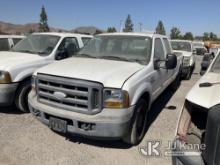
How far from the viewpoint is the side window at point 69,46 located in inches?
271

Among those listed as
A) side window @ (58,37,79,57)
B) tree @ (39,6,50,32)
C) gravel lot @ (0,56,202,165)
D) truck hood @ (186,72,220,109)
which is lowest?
gravel lot @ (0,56,202,165)

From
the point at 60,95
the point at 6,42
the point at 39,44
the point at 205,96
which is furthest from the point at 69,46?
the point at 205,96

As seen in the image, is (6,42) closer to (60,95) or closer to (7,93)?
(7,93)

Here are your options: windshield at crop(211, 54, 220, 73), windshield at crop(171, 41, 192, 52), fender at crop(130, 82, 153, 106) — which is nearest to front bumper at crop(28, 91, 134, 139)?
fender at crop(130, 82, 153, 106)

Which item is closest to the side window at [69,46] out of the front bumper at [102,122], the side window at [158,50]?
the side window at [158,50]

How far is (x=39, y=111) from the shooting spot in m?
4.11

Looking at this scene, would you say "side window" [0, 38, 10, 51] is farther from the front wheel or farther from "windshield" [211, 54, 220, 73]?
"windshield" [211, 54, 220, 73]

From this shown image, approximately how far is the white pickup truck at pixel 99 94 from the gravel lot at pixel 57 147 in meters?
0.32

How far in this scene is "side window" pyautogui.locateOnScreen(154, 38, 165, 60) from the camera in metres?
5.20

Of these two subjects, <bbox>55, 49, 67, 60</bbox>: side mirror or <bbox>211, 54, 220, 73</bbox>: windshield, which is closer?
<bbox>211, 54, 220, 73</bbox>: windshield

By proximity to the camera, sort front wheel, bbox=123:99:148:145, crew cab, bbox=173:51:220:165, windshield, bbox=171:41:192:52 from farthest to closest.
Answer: windshield, bbox=171:41:192:52 < front wheel, bbox=123:99:148:145 < crew cab, bbox=173:51:220:165

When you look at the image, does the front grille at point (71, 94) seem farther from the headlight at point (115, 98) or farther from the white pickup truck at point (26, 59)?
the white pickup truck at point (26, 59)

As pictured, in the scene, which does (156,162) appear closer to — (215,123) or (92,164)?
(92,164)

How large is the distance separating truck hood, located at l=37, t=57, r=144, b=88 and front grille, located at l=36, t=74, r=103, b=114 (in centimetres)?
10
